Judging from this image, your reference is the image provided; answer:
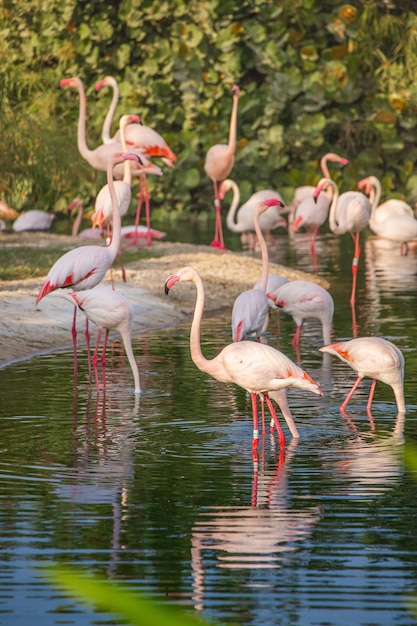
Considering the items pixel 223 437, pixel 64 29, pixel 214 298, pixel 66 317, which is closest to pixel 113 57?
pixel 64 29

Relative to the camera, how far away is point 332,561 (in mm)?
4414

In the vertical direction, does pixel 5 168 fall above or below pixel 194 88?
below

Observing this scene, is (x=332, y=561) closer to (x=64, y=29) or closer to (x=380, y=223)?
(x=380, y=223)

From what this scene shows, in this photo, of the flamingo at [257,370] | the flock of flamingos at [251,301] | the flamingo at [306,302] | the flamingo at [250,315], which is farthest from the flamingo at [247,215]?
the flamingo at [257,370]

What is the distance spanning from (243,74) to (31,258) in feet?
37.4

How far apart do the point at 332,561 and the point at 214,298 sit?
27.0 ft

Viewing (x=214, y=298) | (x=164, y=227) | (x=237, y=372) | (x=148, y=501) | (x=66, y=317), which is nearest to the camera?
(x=148, y=501)

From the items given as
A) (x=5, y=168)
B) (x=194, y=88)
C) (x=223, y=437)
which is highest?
(x=194, y=88)

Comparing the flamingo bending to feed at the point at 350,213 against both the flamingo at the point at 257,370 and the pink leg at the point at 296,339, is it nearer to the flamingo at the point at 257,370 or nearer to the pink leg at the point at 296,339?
the pink leg at the point at 296,339

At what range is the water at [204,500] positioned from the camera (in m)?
4.06

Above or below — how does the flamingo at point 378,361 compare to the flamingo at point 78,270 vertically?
below

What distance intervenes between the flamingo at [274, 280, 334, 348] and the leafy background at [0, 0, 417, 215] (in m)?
14.0

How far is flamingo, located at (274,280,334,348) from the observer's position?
987 cm

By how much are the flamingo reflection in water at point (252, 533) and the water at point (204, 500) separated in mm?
11
